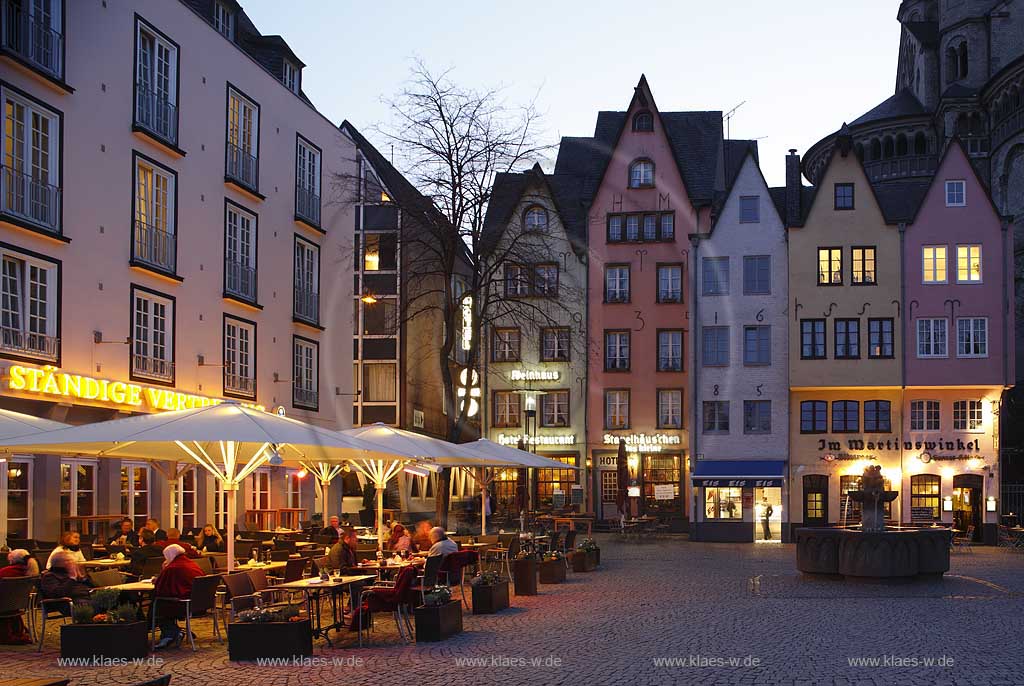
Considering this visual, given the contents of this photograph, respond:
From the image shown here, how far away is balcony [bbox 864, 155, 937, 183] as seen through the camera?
78.2 meters

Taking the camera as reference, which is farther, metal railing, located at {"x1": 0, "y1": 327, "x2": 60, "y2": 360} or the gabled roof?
the gabled roof

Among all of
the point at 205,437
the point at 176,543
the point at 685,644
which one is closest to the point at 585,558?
the point at 176,543

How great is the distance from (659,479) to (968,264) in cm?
1568

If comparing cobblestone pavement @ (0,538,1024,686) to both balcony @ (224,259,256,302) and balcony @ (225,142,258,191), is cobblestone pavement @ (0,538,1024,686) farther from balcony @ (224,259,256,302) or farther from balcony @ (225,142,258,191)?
balcony @ (225,142,258,191)

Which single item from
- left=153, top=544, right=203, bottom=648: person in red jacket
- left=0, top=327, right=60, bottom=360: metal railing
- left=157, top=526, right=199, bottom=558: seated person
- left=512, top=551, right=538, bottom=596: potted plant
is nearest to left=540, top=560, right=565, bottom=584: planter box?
left=512, top=551, right=538, bottom=596: potted plant

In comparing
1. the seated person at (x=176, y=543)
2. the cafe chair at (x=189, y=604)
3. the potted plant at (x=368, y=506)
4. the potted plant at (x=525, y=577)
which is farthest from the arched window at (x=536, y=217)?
the cafe chair at (x=189, y=604)

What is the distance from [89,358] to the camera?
1155 inches

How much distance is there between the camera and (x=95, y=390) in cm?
2889

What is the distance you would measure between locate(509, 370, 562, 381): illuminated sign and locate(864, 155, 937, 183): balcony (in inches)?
1127

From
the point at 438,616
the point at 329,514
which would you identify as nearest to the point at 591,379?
the point at 329,514

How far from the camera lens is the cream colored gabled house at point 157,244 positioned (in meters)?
27.3

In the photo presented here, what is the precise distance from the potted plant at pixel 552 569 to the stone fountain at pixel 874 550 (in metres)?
6.07

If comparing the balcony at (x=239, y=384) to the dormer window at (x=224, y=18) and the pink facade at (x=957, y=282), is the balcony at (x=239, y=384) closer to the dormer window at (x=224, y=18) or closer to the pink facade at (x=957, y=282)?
the dormer window at (x=224, y=18)

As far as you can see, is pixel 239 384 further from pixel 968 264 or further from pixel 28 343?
pixel 968 264
